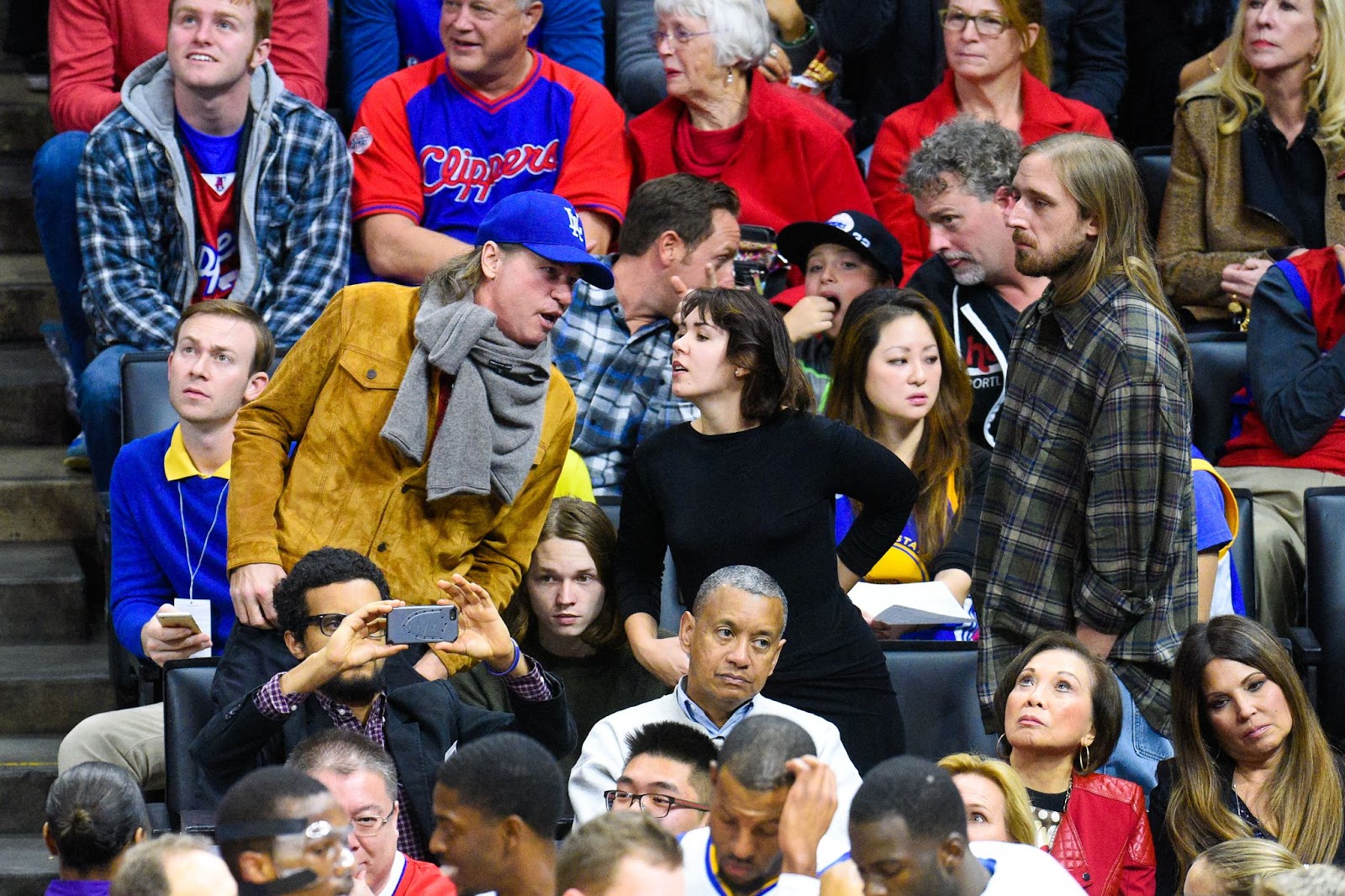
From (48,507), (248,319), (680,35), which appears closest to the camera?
(248,319)

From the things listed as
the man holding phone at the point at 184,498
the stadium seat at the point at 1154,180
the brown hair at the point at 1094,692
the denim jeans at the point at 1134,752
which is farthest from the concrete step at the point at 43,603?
the stadium seat at the point at 1154,180

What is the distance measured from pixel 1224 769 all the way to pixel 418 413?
1707mm

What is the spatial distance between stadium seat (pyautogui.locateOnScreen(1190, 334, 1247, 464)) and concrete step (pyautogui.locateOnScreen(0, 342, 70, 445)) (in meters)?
3.17

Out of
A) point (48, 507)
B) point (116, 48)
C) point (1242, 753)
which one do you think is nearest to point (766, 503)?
point (1242, 753)

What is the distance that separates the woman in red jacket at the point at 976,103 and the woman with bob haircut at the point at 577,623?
5.07 feet

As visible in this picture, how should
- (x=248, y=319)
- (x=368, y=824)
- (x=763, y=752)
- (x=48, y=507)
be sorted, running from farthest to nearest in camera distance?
(x=48, y=507) → (x=248, y=319) → (x=368, y=824) → (x=763, y=752)

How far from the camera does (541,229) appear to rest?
3838 mm

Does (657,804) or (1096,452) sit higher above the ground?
(1096,452)

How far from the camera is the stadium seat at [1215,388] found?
16.2ft

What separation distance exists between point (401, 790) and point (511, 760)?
3.42 ft

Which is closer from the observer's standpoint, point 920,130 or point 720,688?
point 720,688

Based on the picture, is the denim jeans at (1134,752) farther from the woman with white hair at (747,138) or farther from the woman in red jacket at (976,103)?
the woman with white hair at (747,138)

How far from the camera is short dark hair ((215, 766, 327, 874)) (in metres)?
2.37

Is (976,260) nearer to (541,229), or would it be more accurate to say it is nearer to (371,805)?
(541,229)
